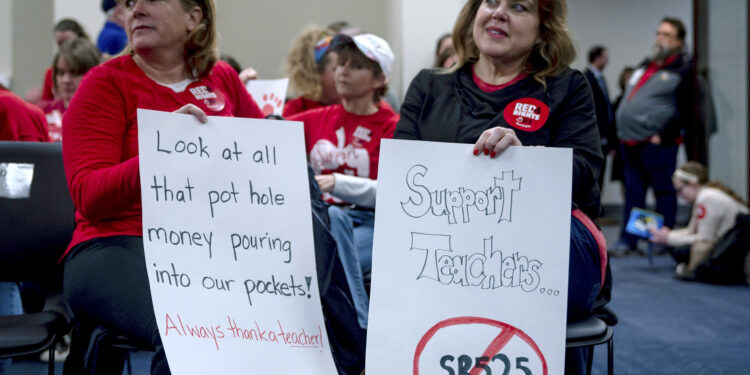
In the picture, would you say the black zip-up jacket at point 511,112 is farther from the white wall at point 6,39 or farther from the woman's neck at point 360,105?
the white wall at point 6,39

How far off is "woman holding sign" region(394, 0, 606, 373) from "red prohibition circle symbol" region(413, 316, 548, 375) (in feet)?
0.76

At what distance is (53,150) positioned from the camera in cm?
212

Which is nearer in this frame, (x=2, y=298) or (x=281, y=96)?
(x=2, y=298)

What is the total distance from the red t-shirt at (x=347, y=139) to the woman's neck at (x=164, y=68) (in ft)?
2.57

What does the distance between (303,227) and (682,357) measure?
2.23 metres

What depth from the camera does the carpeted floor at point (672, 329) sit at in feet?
9.78

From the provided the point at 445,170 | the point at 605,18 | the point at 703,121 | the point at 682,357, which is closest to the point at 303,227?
the point at 445,170

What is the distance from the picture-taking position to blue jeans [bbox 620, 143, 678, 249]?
18.6ft

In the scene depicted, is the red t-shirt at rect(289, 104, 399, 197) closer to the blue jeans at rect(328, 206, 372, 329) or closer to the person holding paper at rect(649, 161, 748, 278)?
the blue jeans at rect(328, 206, 372, 329)

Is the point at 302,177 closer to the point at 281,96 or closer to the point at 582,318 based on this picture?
the point at 582,318

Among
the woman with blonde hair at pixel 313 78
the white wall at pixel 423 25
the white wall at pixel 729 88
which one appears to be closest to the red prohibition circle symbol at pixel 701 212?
the white wall at pixel 729 88

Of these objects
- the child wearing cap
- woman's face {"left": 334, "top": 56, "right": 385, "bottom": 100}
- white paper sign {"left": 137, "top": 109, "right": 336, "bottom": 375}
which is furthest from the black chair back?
woman's face {"left": 334, "top": 56, "right": 385, "bottom": 100}

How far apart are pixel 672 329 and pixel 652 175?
231 cm

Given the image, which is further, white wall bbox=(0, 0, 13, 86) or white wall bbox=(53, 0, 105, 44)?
white wall bbox=(0, 0, 13, 86)
